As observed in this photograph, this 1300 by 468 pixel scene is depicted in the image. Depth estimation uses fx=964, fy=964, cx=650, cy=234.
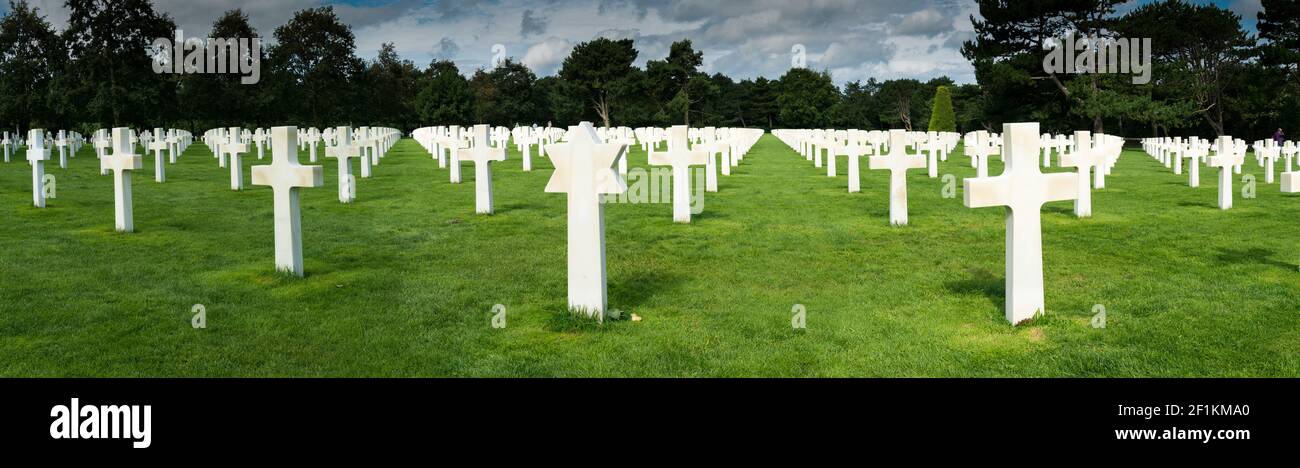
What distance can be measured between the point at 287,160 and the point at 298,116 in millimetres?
56771

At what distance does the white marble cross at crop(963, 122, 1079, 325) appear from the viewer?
20.8 feet

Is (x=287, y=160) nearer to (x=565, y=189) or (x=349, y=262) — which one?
(x=349, y=262)

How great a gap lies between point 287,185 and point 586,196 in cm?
338

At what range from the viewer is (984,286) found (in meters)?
7.74

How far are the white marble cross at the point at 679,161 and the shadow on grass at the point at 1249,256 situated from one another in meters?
6.05

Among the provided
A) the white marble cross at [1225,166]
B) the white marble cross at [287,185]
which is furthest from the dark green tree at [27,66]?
the white marble cross at [1225,166]

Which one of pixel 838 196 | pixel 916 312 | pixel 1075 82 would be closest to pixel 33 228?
pixel 916 312

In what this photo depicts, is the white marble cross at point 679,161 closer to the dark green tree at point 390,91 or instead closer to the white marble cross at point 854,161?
the white marble cross at point 854,161

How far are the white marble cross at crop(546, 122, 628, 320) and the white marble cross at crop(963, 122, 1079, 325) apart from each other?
2.40m

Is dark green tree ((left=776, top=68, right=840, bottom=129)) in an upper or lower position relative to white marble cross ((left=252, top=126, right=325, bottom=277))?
upper

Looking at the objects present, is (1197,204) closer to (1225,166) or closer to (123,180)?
(1225,166)

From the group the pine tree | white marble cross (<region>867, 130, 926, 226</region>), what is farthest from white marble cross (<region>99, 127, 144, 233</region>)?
the pine tree

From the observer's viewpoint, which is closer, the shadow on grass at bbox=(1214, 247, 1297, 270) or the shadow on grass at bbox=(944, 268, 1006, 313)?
the shadow on grass at bbox=(944, 268, 1006, 313)

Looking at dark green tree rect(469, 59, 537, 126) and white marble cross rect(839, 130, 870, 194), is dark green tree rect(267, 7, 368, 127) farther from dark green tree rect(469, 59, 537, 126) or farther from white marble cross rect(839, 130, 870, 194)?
white marble cross rect(839, 130, 870, 194)
